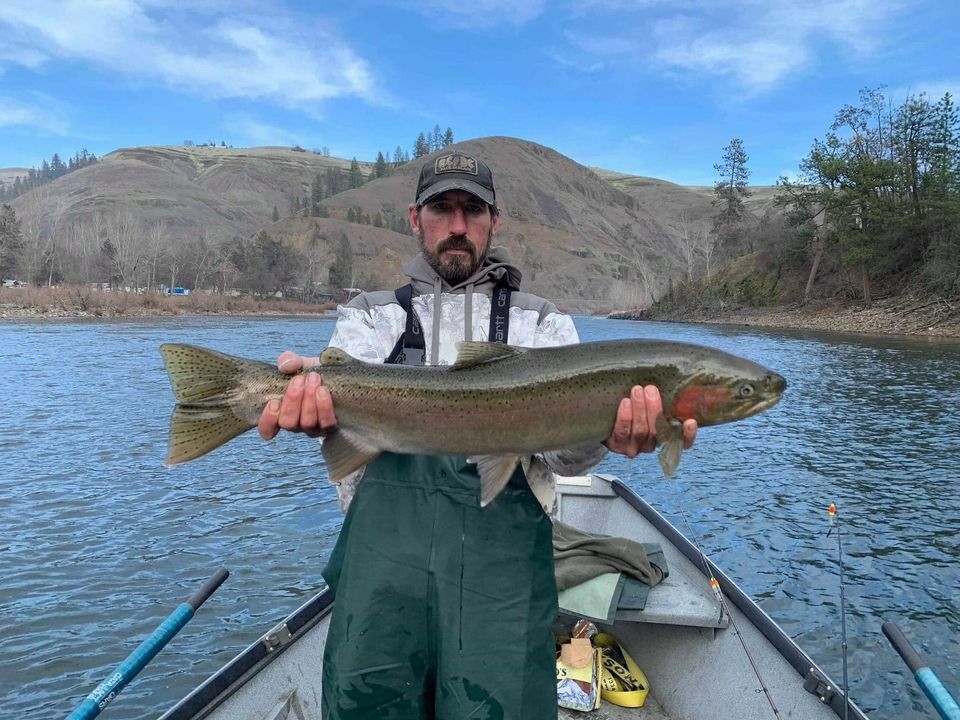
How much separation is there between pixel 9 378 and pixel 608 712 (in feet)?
86.7

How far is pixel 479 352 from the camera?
128 inches

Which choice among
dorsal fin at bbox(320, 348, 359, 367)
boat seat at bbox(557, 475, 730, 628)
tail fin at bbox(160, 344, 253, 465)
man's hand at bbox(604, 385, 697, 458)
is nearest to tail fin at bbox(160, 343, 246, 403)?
tail fin at bbox(160, 344, 253, 465)

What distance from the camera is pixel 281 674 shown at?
477 centimetres

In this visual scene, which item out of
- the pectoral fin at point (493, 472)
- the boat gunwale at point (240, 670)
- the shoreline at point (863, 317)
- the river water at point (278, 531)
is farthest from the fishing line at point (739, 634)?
the shoreline at point (863, 317)

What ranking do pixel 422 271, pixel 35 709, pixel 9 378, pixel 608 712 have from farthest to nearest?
pixel 9 378, pixel 35 709, pixel 608 712, pixel 422 271

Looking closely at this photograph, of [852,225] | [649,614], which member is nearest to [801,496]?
[649,614]

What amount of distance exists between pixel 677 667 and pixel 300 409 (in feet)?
13.0

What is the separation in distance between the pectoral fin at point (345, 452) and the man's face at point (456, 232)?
3.28ft

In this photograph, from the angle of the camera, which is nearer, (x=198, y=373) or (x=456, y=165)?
(x=198, y=373)

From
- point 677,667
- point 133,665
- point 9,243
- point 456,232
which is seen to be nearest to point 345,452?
point 456,232

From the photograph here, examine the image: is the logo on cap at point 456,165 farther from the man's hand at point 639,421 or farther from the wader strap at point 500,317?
the man's hand at point 639,421

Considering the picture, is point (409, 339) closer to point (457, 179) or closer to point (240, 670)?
point (457, 179)

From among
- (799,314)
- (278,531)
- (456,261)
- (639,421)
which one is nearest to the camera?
(639,421)

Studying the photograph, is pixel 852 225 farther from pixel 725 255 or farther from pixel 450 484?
pixel 450 484
